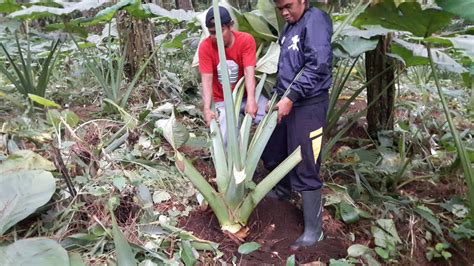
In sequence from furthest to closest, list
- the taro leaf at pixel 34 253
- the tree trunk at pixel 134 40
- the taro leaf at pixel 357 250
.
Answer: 1. the tree trunk at pixel 134 40
2. the taro leaf at pixel 357 250
3. the taro leaf at pixel 34 253

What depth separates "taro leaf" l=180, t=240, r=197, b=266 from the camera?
1614 millimetres

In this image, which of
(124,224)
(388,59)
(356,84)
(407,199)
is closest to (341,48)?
(388,59)

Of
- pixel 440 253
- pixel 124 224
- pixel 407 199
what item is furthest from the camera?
pixel 407 199

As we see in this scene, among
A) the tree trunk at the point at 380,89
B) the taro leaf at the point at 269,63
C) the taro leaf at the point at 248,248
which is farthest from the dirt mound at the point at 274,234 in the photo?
the tree trunk at the point at 380,89

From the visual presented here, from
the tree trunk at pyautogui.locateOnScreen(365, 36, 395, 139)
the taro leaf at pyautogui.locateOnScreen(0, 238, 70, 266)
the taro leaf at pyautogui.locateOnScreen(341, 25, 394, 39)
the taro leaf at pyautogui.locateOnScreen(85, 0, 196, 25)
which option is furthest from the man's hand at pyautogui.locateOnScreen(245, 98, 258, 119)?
the taro leaf at pyautogui.locateOnScreen(85, 0, 196, 25)

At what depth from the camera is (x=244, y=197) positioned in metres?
1.86

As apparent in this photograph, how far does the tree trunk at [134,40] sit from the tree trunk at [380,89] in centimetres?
191

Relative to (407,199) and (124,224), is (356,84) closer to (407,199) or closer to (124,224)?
(407,199)

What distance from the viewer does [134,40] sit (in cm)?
370

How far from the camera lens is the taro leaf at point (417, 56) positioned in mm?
2285

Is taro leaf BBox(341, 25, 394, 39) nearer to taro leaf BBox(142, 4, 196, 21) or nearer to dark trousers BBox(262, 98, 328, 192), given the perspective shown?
dark trousers BBox(262, 98, 328, 192)

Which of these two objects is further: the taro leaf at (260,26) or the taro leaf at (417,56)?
the taro leaf at (260,26)

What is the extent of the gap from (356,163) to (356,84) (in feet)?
8.40

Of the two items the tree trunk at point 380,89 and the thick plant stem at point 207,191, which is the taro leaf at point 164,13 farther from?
the thick plant stem at point 207,191
